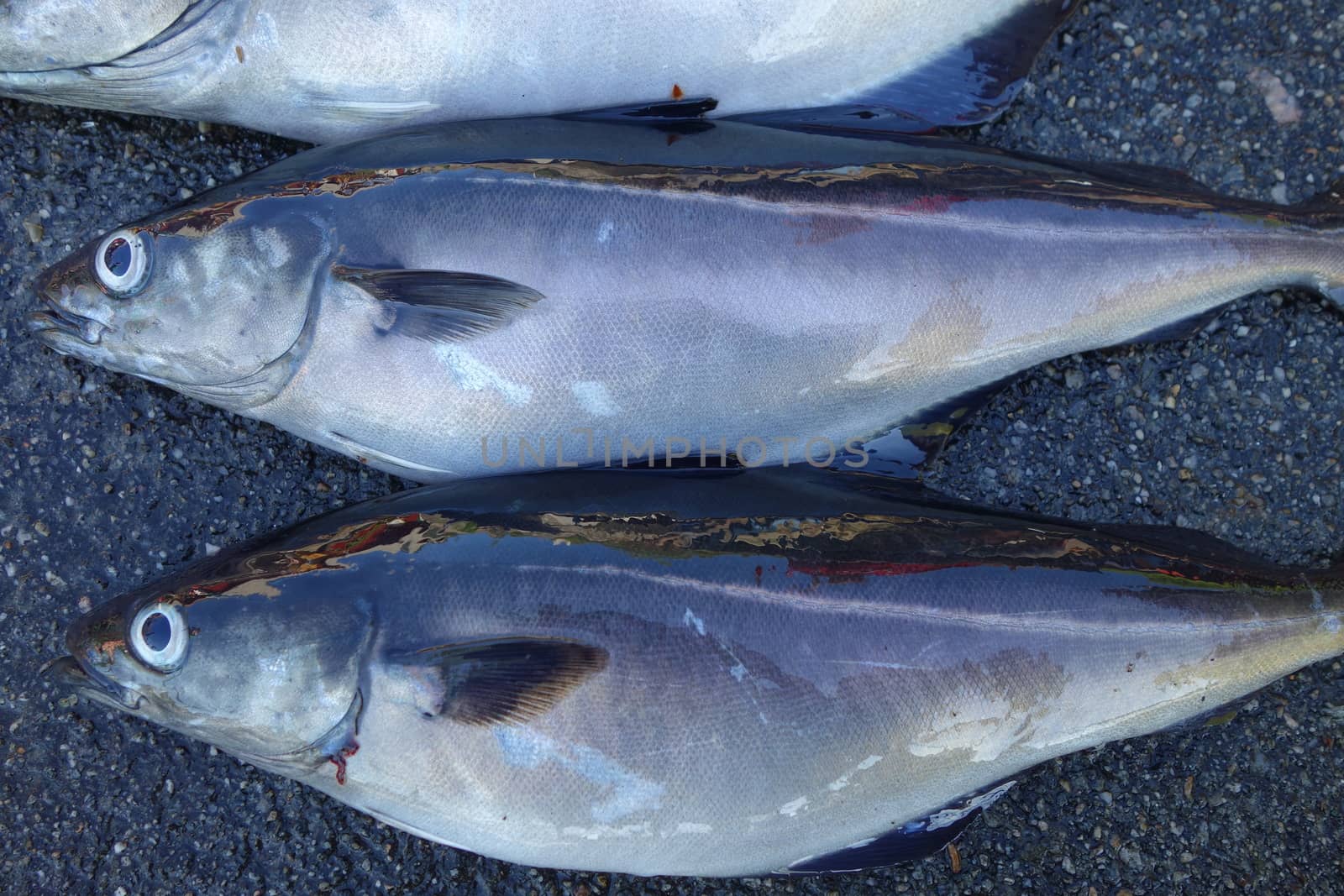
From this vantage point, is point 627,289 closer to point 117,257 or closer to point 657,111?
point 657,111

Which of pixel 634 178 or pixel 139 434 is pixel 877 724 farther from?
pixel 139 434

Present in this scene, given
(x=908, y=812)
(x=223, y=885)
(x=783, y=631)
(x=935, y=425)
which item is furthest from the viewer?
(x=223, y=885)

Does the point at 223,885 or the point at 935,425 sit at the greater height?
the point at 935,425

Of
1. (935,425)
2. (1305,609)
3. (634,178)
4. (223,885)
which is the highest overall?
(634,178)

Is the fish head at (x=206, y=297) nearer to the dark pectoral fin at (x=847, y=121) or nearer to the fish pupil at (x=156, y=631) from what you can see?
the fish pupil at (x=156, y=631)

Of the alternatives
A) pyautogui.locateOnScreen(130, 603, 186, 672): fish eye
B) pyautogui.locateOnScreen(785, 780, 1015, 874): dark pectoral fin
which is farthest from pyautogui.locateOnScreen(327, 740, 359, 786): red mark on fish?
pyautogui.locateOnScreen(785, 780, 1015, 874): dark pectoral fin

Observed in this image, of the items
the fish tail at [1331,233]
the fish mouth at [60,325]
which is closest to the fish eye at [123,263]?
the fish mouth at [60,325]

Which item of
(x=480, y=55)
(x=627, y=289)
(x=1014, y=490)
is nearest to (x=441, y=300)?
(x=627, y=289)

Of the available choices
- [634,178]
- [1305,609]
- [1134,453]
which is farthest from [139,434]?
[1305,609]

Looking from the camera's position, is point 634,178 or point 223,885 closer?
point 634,178
